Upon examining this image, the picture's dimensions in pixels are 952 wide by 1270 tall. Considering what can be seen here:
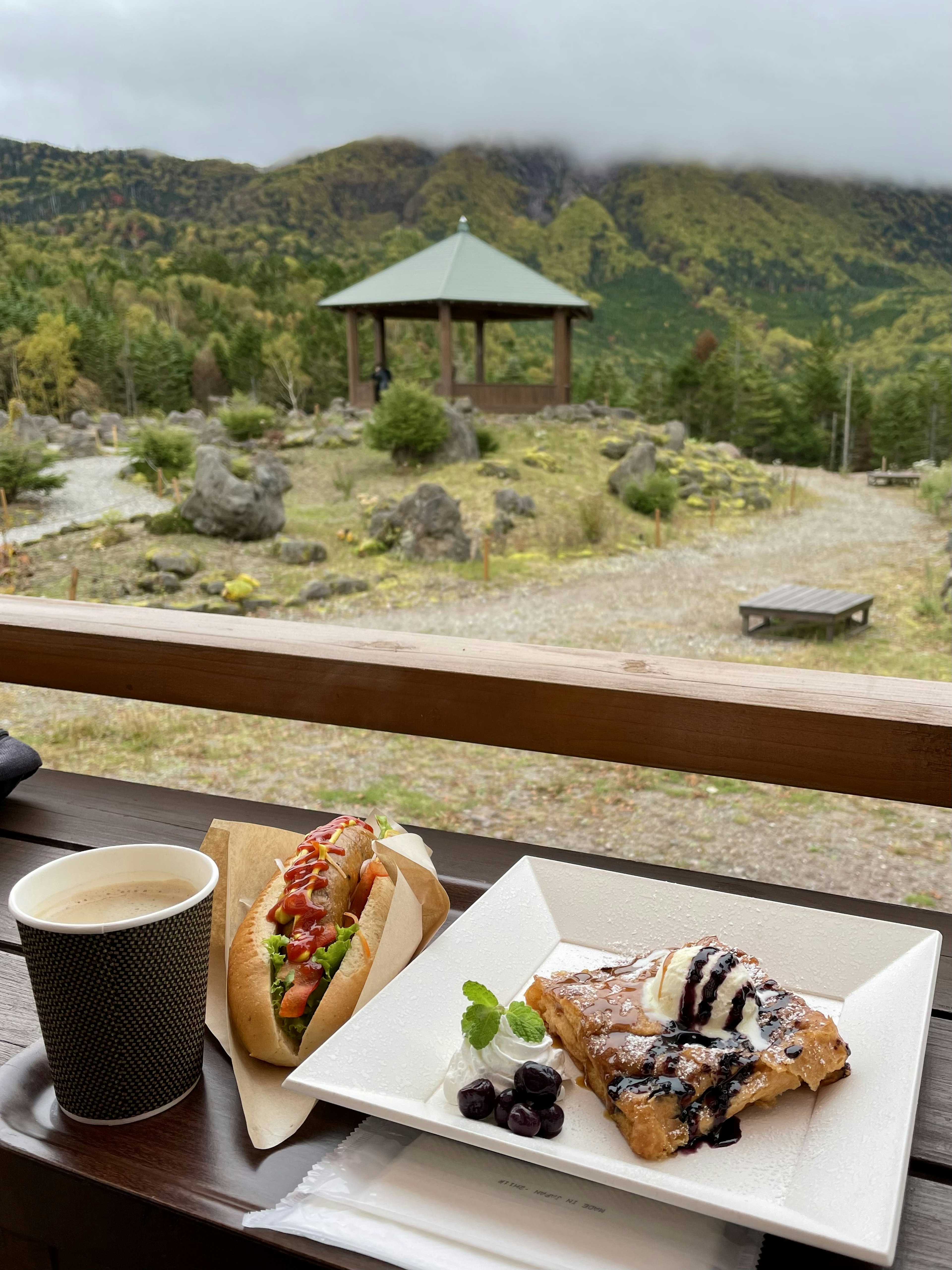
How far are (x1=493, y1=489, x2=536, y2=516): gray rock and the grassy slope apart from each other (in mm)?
9527

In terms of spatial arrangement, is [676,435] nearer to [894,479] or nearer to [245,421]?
[894,479]

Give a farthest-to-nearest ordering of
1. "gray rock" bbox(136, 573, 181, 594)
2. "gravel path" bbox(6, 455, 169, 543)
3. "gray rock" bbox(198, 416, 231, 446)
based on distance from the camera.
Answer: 1. "gray rock" bbox(198, 416, 231, 446)
2. "gravel path" bbox(6, 455, 169, 543)
3. "gray rock" bbox(136, 573, 181, 594)

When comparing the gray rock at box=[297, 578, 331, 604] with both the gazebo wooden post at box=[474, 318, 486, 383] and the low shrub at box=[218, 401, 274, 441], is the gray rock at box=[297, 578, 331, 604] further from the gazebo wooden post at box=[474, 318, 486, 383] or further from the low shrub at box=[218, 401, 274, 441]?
the gazebo wooden post at box=[474, 318, 486, 383]

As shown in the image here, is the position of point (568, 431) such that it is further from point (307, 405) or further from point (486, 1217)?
point (486, 1217)

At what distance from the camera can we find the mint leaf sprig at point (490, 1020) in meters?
0.36

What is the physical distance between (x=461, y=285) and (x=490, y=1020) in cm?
1141

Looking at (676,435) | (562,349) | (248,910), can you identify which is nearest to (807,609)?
(248,910)

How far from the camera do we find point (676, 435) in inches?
394

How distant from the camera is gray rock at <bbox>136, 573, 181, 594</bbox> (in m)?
5.62

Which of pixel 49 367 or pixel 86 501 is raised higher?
pixel 49 367

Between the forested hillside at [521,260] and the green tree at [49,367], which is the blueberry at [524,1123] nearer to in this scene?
the forested hillside at [521,260]

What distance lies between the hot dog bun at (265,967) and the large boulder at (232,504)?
6.14 metres

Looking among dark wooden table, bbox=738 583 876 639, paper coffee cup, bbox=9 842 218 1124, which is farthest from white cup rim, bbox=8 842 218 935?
dark wooden table, bbox=738 583 876 639

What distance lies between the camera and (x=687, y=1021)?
1.22ft
